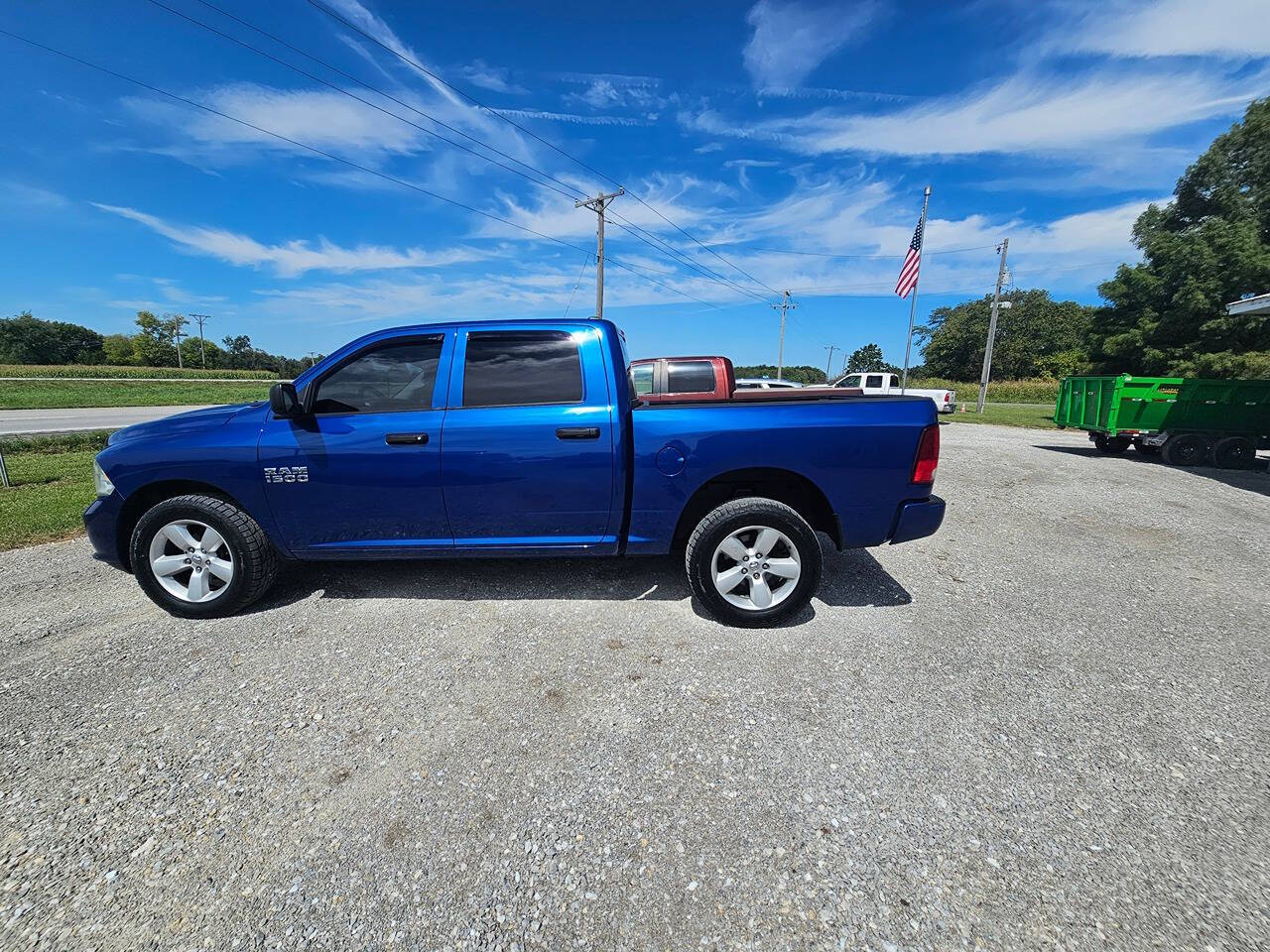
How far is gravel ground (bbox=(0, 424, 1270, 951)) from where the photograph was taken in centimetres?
157

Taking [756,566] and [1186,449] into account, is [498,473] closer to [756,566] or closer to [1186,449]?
[756,566]

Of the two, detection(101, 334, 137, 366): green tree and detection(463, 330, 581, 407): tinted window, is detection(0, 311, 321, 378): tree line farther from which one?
detection(463, 330, 581, 407): tinted window

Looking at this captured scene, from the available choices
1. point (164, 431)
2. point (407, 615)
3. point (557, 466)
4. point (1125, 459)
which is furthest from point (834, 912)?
point (1125, 459)

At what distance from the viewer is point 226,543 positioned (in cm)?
336

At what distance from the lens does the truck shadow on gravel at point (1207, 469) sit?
835cm

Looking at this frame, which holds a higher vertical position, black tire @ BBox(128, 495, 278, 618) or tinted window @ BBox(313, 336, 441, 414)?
tinted window @ BBox(313, 336, 441, 414)

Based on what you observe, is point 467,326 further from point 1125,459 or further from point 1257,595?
point 1125,459

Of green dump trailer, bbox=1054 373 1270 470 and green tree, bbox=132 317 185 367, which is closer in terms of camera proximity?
green dump trailer, bbox=1054 373 1270 470

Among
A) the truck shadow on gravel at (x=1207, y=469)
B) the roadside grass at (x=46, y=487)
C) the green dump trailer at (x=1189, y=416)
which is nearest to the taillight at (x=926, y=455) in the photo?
the roadside grass at (x=46, y=487)

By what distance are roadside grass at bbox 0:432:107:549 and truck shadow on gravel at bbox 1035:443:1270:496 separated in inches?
616

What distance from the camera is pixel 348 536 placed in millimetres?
3424

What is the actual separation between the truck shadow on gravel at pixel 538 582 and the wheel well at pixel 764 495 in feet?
1.96

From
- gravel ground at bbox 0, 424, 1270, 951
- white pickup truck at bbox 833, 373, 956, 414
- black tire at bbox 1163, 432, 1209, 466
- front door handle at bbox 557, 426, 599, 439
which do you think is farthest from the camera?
white pickup truck at bbox 833, 373, 956, 414

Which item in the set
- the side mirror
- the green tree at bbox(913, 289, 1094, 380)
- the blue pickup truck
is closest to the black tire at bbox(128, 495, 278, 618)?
the blue pickup truck
